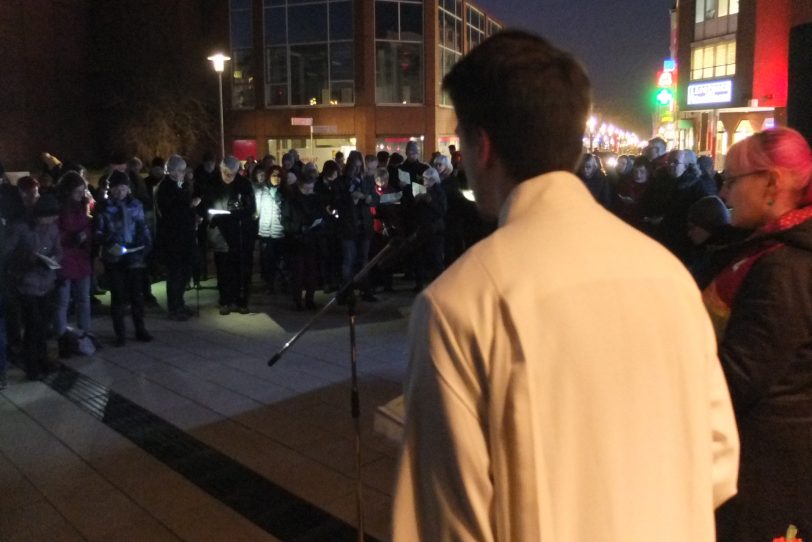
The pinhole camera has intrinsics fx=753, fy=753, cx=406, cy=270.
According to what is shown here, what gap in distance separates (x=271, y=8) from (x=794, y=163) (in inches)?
1523

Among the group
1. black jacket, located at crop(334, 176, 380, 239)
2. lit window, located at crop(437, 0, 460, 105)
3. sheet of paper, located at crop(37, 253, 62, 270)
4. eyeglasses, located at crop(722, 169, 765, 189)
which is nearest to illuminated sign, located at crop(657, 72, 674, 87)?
lit window, located at crop(437, 0, 460, 105)

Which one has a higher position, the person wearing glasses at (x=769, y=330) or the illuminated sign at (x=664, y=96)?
the illuminated sign at (x=664, y=96)

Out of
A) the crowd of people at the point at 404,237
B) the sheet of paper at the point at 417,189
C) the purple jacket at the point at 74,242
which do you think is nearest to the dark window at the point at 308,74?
the crowd of people at the point at 404,237

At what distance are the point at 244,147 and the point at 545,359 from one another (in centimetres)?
3994

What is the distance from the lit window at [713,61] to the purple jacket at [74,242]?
3839 cm

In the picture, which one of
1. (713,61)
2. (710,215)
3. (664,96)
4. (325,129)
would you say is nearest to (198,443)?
(710,215)

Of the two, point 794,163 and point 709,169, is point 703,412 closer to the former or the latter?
point 794,163

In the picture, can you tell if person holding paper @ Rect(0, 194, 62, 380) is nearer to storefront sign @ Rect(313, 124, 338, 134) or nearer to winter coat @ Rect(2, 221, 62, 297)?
winter coat @ Rect(2, 221, 62, 297)

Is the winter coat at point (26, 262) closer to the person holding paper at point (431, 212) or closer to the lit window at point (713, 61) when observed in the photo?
the person holding paper at point (431, 212)

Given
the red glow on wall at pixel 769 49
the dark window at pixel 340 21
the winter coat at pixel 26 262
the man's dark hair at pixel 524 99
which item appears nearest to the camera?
the man's dark hair at pixel 524 99

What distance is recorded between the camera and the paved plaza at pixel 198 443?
173 inches

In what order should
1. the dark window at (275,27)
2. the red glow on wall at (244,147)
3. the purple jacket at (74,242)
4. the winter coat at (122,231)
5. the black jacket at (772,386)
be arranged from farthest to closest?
1. the red glow on wall at (244,147)
2. the dark window at (275,27)
3. the winter coat at (122,231)
4. the purple jacket at (74,242)
5. the black jacket at (772,386)

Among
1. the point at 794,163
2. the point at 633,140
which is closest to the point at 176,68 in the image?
the point at 794,163

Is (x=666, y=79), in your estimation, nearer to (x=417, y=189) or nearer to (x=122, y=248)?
(x=417, y=189)
